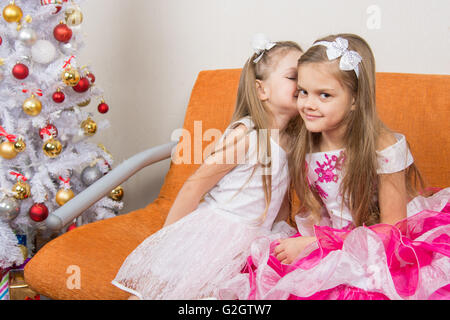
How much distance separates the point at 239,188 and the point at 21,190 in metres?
0.78

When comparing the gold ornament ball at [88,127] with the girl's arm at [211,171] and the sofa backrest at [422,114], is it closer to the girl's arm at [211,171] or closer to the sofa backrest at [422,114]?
the girl's arm at [211,171]

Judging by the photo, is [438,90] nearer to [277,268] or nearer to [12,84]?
[277,268]

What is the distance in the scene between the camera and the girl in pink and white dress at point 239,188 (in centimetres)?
104

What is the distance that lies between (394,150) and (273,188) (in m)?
0.32

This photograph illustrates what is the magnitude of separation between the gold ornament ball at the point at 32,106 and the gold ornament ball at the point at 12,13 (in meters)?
0.25

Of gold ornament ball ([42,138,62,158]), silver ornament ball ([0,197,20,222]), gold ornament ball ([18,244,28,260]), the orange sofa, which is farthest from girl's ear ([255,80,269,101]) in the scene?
gold ornament ball ([18,244,28,260])

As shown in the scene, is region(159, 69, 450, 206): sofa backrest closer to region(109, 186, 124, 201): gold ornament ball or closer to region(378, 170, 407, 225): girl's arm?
region(378, 170, 407, 225): girl's arm

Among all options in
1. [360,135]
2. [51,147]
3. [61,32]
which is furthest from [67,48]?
[360,135]

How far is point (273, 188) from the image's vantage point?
117 cm

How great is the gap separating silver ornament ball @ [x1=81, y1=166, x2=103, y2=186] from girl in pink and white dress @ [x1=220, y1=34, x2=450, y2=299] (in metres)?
0.81

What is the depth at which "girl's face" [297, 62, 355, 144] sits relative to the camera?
977mm

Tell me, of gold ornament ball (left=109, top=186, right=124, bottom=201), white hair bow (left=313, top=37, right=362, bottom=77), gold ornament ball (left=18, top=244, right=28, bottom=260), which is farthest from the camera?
gold ornament ball (left=109, top=186, right=124, bottom=201)

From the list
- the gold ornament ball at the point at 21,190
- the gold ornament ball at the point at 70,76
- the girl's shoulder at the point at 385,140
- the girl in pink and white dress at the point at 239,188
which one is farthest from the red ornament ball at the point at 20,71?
the girl's shoulder at the point at 385,140

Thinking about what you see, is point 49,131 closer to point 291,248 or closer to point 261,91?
point 261,91
